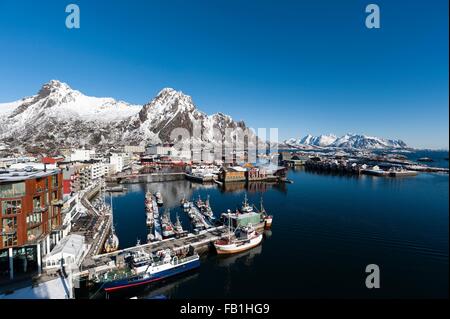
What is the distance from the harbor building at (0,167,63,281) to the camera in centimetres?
1052

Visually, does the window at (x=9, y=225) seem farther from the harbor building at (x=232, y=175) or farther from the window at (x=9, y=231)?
the harbor building at (x=232, y=175)

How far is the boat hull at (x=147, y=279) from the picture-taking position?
476 inches

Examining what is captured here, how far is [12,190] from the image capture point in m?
10.7

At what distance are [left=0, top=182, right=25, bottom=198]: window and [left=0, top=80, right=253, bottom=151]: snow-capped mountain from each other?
10334 centimetres

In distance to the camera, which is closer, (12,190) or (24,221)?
(12,190)

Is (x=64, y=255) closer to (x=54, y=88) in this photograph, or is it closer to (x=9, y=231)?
(x=9, y=231)

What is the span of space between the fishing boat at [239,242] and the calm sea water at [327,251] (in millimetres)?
478

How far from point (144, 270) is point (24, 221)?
18.7 feet

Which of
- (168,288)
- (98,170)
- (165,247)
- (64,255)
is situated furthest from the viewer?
(98,170)

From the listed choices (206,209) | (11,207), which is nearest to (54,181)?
(11,207)

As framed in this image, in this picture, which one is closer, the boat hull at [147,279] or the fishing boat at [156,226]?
the boat hull at [147,279]

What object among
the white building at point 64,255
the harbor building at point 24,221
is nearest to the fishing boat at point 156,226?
the white building at point 64,255
